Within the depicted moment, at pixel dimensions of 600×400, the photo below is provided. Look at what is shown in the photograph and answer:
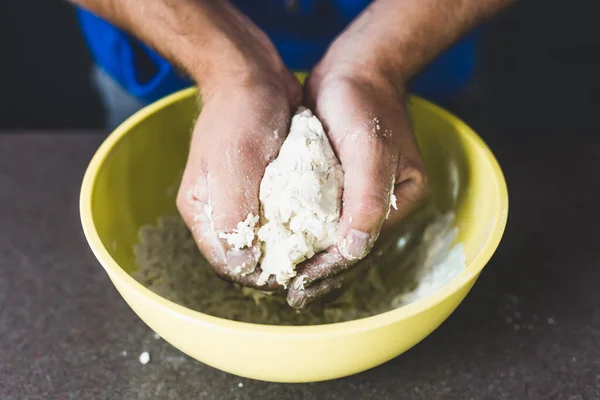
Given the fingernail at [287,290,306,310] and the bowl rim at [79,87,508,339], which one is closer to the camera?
the bowl rim at [79,87,508,339]

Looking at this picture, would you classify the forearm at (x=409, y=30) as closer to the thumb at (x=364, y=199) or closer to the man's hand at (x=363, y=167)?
the man's hand at (x=363, y=167)

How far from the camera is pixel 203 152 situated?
662mm

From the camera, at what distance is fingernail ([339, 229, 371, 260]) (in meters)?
0.61

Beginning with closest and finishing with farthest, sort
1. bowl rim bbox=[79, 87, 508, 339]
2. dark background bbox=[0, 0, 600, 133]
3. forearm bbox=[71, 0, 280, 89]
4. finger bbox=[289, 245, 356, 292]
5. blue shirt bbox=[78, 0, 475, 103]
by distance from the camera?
1. bowl rim bbox=[79, 87, 508, 339]
2. finger bbox=[289, 245, 356, 292]
3. forearm bbox=[71, 0, 280, 89]
4. blue shirt bbox=[78, 0, 475, 103]
5. dark background bbox=[0, 0, 600, 133]

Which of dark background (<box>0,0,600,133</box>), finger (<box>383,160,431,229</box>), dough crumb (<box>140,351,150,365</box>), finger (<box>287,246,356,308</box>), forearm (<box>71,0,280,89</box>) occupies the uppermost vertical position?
forearm (<box>71,0,280,89</box>)

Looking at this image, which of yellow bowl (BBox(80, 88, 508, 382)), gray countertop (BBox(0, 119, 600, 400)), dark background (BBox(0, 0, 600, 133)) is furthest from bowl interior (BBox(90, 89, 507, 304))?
dark background (BBox(0, 0, 600, 133))

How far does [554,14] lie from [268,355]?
1.51 meters

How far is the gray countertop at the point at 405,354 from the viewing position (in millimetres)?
680

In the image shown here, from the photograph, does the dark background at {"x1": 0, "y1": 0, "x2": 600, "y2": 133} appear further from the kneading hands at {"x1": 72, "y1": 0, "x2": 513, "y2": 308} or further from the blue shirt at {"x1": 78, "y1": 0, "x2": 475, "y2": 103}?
the kneading hands at {"x1": 72, "y1": 0, "x2": 513, "y2": 308}

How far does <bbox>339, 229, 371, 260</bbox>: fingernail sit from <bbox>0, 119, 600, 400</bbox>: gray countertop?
0.52 ft

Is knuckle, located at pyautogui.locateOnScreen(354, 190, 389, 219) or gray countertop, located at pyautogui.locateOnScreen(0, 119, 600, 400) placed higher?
knuckle, located at pyautogui.locateOnScreen(354, 190, 389, 219)

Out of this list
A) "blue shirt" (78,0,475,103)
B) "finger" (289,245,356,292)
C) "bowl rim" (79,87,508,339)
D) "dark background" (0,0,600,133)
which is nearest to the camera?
"bowl rim" (79,87,508,339)

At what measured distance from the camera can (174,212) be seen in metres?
0.88

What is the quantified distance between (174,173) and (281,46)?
31cm
